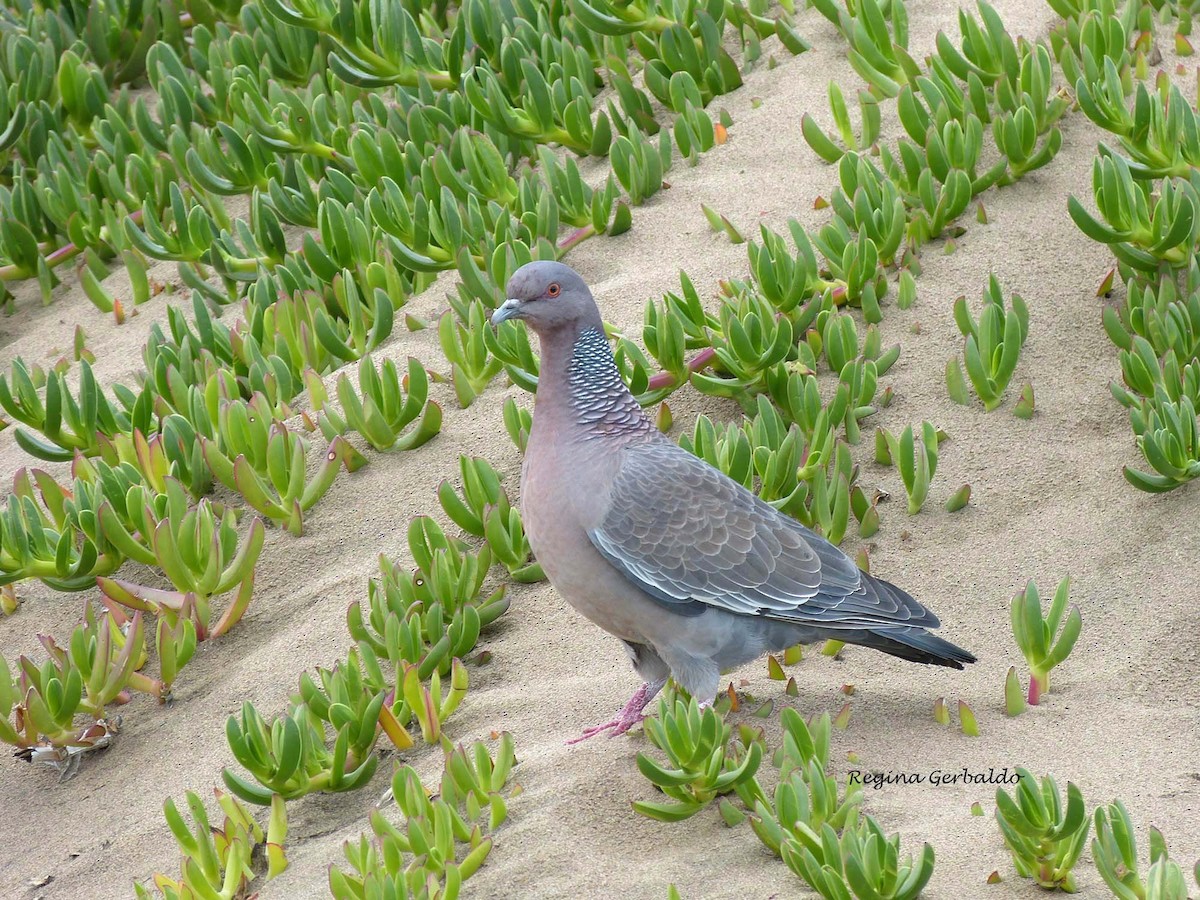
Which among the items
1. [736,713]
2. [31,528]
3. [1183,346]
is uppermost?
[31,528]

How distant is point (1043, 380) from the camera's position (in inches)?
201

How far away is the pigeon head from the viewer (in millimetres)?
4133

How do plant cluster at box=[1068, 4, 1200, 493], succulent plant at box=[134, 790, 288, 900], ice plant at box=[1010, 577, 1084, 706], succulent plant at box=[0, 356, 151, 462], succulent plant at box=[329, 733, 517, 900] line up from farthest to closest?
succulent plant at box=[0, 356, 151, 462] → plant cluster at box=[1068, 4, 1200, 493] → ice plant at box=[1010, 577, 1084, 706] → succulent plant at box=[134, 790, 288, 900] → succulent plant at box=[329, 733, 517, 900]

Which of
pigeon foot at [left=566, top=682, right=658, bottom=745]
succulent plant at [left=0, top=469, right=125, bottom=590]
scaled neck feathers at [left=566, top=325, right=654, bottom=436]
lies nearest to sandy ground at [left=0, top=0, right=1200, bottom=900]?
pigeon foot at [left=566, top=682, right=658, bottom=745]

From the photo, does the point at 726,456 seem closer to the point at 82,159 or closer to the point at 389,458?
the point at 389,458

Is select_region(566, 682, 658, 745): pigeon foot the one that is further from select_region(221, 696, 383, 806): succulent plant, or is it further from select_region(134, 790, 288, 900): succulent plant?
select_region(134, 790, 288, 900): succulent plant

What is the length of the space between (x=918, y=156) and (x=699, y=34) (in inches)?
61.1

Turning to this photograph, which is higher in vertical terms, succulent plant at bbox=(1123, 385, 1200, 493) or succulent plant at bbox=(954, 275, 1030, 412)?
succulent plant at bbox=(954, 275, 1030, 412)

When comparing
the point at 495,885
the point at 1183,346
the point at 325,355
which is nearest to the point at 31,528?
the point at 325,355

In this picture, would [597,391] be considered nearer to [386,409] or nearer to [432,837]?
[386,409]

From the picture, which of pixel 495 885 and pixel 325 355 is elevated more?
pixel 325 355

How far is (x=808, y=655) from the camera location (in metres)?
4.52

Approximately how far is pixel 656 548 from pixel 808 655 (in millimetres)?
846

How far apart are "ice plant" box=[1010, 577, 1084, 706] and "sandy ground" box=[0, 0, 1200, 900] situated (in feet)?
0.41
